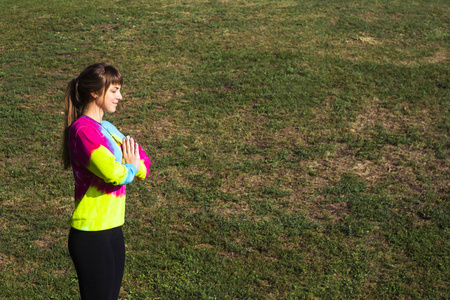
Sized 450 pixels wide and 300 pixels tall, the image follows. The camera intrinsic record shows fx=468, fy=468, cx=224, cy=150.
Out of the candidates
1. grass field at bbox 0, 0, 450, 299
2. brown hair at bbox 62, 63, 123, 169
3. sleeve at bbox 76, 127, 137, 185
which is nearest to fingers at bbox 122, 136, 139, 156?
sleeve at bbox 76, 127, 137, 185

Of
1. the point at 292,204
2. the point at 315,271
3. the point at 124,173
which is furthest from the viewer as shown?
the point at 292,204

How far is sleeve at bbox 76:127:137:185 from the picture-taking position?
309 cm

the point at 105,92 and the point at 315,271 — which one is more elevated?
the point at 105,92

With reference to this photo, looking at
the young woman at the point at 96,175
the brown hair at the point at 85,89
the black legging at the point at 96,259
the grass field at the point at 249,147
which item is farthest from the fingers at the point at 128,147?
the grass field at the point at 249,147

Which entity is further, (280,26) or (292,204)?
(280,26)

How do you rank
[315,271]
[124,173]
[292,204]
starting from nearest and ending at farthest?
1. [124,173]
2. [315,271]
3. [292,204]

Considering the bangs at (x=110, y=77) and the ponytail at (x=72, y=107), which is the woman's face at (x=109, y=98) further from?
the ponytail at (x=72, y=107)

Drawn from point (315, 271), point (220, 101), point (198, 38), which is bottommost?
point (315, 271)

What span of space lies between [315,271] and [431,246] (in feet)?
5.09

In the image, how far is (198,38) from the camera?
493 inches

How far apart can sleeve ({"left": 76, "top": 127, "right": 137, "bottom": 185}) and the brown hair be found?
0.82 ft

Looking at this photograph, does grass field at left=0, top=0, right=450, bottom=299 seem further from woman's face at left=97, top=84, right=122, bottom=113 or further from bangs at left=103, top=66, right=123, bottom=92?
bangs at left=103, top=66, right=123, bottom=92

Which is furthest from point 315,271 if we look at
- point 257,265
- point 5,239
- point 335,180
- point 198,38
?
point 198,38

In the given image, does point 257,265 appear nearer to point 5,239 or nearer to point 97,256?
point 97,256
